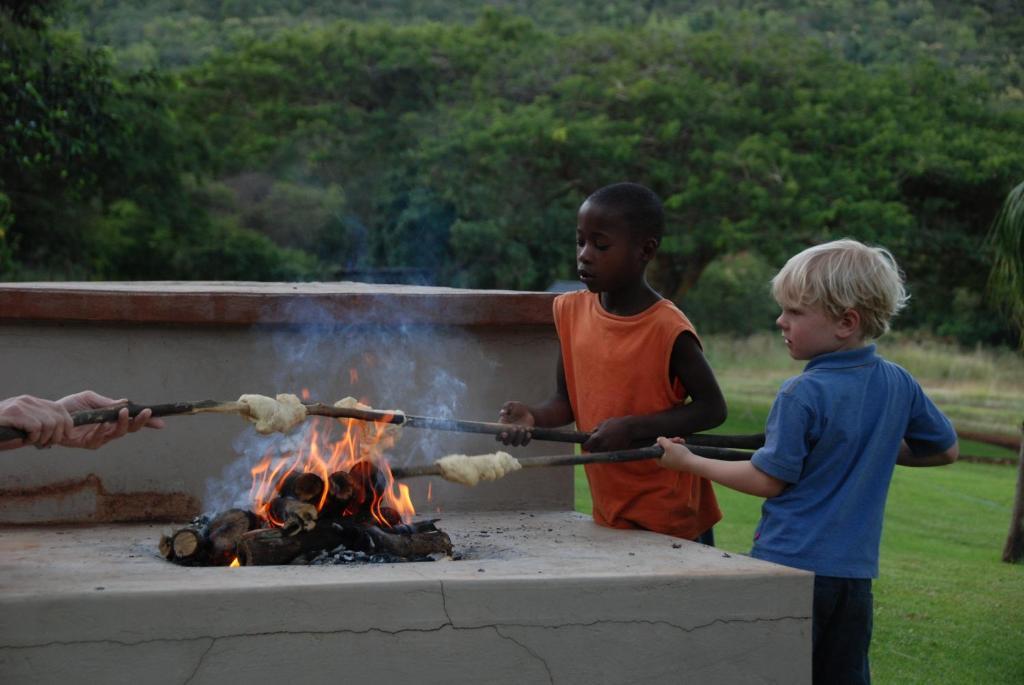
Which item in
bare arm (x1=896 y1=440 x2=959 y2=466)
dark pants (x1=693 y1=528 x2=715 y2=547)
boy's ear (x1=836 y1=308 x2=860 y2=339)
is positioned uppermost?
boy's ear (x1=836 y1=308 x2=860 y2=339)

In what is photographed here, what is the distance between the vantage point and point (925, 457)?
3.41 meters

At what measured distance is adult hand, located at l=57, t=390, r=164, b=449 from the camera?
131 inches

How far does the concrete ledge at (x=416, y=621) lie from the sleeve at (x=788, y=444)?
0.85 ft

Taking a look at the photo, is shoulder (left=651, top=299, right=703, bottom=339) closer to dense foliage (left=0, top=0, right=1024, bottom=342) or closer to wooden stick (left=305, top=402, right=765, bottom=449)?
wooden stick (left=305, top=402, right=765, bottom=449)

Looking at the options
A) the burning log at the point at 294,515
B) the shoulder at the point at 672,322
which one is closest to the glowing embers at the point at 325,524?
the burning log at the point at 294,515

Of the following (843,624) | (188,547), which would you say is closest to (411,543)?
(188,547)

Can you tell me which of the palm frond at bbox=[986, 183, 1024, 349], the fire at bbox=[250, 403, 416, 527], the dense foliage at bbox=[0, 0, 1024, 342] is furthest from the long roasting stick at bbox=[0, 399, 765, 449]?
the dense foliage at bbox=[0, 0, 1024, 342]

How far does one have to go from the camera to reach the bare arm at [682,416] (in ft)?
12.1

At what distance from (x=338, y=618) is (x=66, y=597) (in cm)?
60

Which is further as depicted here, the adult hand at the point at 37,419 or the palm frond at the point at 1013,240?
the palm frond at the point at 1013,240

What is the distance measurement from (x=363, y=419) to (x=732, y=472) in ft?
3.31

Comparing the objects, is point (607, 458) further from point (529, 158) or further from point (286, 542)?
point (529, 158)

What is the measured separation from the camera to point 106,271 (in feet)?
80.2

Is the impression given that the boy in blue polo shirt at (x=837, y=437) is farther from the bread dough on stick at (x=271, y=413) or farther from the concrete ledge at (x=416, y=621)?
the bread dough on stick at (x=271, y=413)
